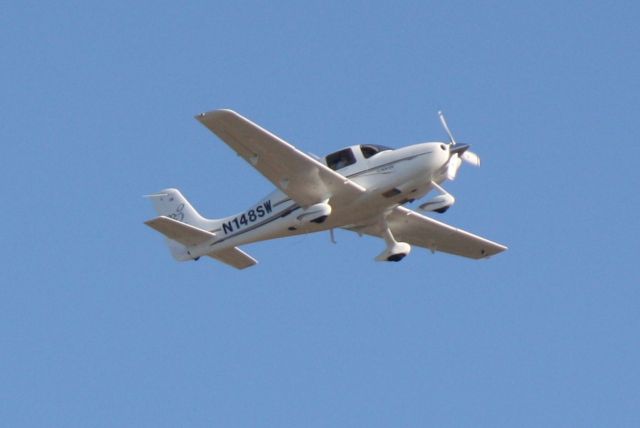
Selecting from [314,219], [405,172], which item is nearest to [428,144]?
[405,172]

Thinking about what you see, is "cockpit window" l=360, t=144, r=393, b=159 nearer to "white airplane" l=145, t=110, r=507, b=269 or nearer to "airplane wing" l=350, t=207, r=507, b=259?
"white airplane" l=145, t=110, r=507, b=269

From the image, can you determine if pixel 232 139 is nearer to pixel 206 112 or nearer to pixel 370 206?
pixel 206 112

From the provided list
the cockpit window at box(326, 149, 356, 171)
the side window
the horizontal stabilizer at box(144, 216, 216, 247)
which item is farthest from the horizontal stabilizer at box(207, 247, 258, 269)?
the side window

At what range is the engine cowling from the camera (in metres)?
30.3

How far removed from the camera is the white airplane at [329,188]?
30031 mm

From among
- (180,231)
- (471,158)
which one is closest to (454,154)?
(471,158)

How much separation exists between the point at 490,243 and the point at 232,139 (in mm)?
8365

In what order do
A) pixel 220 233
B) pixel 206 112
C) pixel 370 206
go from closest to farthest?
1. pixel 206 112
2. pixel 370 206
3. pixel 220 233

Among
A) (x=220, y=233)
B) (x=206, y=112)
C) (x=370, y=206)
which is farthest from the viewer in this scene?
(x=220, y=233)

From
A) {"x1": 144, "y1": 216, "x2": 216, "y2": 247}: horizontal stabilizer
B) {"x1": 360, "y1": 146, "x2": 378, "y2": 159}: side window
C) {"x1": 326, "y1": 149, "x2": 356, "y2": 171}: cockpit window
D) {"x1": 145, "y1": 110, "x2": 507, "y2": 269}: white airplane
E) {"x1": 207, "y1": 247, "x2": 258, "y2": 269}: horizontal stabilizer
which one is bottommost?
{"x1": 207, "y1": 247, "x2": 258, "y2": 269}: horizontal stabilizer

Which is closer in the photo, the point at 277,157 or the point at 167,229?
the point at 277,157

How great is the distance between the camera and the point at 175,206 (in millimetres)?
36531

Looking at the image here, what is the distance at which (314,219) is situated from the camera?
99.7ft

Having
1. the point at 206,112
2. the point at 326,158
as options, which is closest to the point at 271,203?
the point at 326,158
